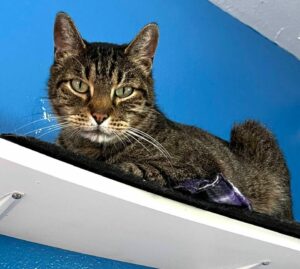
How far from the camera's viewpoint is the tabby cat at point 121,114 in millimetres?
1063

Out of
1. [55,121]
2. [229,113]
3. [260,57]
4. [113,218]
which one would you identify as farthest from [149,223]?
[260,57]

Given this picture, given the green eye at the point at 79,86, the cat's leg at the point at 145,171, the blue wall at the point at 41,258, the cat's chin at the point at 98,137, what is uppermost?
the green eye at the point at 79,86

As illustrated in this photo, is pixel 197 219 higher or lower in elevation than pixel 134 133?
lower

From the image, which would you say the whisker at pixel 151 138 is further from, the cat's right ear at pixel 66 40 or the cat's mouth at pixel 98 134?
the cat's right ear at pixel 66 40

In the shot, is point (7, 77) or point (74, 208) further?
point (7, 77)

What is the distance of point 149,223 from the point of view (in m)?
0.93

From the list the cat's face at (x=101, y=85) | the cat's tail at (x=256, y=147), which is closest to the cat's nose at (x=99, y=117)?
the cat's face at (x=101, y=85)

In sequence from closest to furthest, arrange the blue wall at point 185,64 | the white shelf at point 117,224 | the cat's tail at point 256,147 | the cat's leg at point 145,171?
the white shelf at point 117,224, the cat's leg at point 145,171, the blue wall at point 185,64, the cat's tail at point 256,147

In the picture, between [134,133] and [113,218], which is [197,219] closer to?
[113,218]

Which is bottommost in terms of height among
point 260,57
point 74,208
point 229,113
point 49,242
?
point 49,242

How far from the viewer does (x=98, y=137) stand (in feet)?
3.56

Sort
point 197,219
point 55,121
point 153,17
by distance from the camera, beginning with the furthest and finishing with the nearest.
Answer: point 153,17, point 55,121, point 197,219

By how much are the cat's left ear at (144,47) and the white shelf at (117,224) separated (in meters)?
0.37

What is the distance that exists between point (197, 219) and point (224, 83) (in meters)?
0.90
